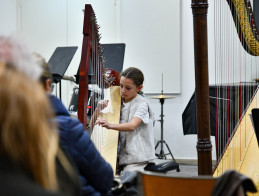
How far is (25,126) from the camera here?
80cm

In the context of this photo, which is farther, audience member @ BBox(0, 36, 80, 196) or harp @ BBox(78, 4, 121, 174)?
harp @ BBox(78, 4, 121, 174)

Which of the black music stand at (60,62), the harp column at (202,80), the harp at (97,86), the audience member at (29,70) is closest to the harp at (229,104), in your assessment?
the harp column at (202,80)

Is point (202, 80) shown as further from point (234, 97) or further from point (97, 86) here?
point (234, 97)

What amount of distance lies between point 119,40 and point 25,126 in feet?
18.4

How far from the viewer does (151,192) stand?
1.44 m

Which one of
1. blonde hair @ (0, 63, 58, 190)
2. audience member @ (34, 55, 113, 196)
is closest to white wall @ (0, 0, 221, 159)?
audience member @ (34, 55, 113, 196)

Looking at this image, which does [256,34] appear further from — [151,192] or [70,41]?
[70,41]

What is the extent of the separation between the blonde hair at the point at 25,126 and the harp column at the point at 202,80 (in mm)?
1376

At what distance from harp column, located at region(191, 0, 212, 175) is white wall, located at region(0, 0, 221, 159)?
405 centimetres

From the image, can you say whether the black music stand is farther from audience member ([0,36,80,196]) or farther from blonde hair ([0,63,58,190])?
blonde hair ([0,63,58,190])

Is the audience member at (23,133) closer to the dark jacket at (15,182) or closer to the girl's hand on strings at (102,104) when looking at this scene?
the dark jacket at (15,182)

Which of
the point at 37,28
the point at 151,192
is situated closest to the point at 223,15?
the point at 37,28

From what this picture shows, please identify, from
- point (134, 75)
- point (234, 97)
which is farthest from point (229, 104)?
point (134, 75)

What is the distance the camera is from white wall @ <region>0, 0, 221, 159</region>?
6176 mm
